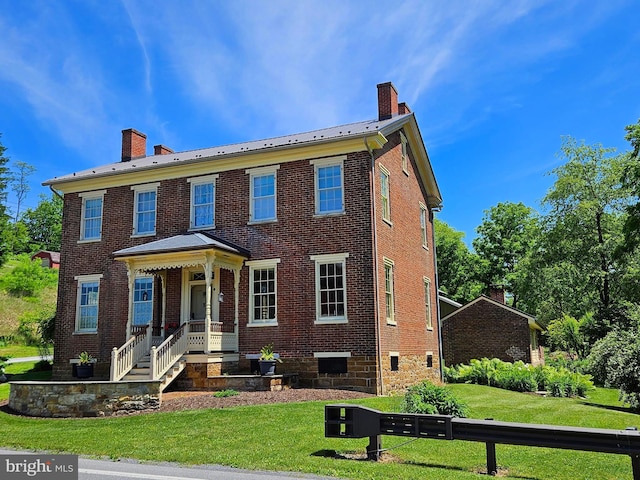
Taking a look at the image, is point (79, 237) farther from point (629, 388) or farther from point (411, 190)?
point (629, 388)

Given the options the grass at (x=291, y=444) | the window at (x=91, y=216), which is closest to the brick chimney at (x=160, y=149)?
the window at (x=91, y=216)

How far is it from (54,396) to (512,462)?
11.0m

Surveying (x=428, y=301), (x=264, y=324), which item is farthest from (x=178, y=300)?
(x=428, y=301)

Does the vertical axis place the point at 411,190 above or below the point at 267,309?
above

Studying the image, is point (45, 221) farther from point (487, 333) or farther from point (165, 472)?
point (165, 472)

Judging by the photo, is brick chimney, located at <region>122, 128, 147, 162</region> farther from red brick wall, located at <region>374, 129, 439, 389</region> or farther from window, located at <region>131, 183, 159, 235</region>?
red brick wall, located at <region>374, 129, 439, 389</region>

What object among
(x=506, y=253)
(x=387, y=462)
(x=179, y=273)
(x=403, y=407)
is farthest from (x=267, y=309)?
(x=506, y=253)

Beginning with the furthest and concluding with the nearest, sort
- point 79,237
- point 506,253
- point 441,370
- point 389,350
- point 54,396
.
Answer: point 506,253 → point 441,370 → point 79,237 → point 389,350 → point 54,396

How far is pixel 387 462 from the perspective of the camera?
7805 millimetres

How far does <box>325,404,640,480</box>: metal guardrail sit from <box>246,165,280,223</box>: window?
10974mm

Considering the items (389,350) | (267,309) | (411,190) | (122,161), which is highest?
(122,161)

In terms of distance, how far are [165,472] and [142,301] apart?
13.3 m

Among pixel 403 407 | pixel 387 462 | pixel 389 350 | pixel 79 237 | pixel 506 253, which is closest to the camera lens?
pixel 387 462

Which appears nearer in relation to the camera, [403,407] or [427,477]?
[427,477]
